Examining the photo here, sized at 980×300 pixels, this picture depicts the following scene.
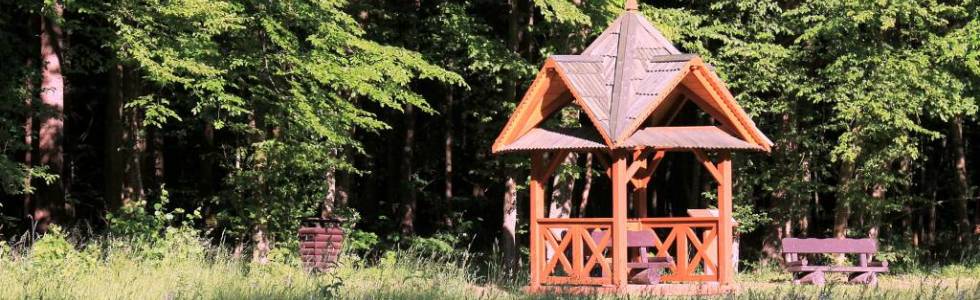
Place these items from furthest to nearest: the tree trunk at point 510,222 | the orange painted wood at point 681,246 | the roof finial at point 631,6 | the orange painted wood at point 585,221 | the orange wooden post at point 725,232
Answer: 1. the tree trunk at point 510,222
2. the roof finial at point 631,6
3. the orange painted wood at point 681,246
4. the orange wooden post at point 725,232
5. the orange painted wood at point 585,221

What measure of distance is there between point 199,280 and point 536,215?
5.77 m

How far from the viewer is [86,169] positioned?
1207 inches

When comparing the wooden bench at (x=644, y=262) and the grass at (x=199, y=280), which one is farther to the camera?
the wooden bench at (x=644, y=262)

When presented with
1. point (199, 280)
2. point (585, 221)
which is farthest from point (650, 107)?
point (199, 280)

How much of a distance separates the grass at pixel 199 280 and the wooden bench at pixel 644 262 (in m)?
1.93

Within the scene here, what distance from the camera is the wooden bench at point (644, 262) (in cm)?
1586

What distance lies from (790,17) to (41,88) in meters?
12.9

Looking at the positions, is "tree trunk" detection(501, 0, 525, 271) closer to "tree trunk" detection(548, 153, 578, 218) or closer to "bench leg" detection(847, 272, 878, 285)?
"tree trunk" detection(548, 153, 578, 218)

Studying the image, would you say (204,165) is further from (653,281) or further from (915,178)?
(915,178)

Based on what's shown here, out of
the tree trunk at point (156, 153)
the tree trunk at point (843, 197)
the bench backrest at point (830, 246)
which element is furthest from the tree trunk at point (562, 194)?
the tree trunk at point (156, 153)

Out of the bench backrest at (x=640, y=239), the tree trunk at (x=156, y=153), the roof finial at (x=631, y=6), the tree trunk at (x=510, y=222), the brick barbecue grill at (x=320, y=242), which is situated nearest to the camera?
the brick barbecue grill at (x=320, y=242)

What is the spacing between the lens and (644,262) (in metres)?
16.2

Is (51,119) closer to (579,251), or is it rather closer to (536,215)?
(536,215)

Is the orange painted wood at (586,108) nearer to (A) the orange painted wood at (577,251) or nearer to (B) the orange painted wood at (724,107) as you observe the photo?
(A) the orange painted wood at (577,251)
